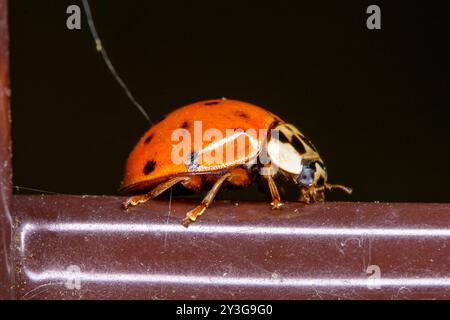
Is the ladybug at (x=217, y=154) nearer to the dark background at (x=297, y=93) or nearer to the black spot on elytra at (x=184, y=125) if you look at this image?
the black spot on elytra at (x=184, y=125)

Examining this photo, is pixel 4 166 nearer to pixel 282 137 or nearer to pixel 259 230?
pixel 259 230

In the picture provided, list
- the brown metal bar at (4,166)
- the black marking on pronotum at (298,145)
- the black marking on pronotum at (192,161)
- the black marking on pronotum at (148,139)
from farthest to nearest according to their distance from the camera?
the black marking on pronotum at (298,145) → the black marking on pronotum at (148,139) → the black marking on pronotum at (192,161) → the brown metal bar at (4,166)

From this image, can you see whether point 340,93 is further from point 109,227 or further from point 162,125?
point 109,227

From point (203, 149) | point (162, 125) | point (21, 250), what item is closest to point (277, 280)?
point (21, 250)

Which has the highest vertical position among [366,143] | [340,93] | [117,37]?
[117,37]

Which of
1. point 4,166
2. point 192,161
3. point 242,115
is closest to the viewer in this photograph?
point 4,166

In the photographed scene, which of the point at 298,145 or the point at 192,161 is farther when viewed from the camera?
the point at 298,145

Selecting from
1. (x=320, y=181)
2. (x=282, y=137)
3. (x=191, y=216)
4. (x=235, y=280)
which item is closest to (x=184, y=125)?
(x=282, y=137)

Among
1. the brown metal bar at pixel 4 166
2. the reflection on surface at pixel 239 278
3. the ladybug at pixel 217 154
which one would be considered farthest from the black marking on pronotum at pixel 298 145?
the brown metal bar at pixel 4 166
